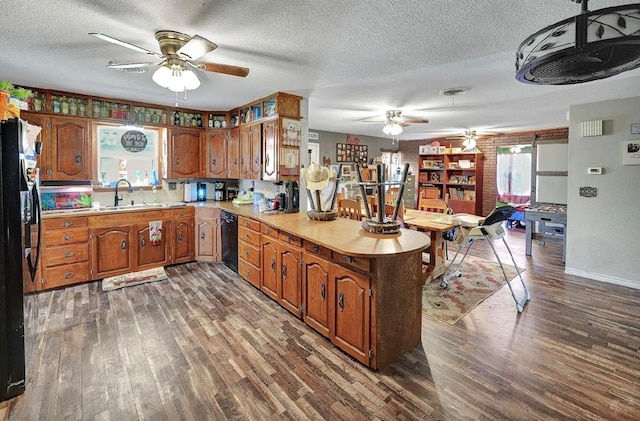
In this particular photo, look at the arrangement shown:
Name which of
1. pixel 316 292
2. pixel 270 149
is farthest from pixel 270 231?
pixel 270 149

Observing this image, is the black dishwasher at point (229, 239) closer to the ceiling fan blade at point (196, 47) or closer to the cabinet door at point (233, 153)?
the cabinet door at point (233, 153)

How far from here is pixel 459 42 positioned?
2.23 m

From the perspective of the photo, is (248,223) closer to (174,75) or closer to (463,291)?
(174,75)

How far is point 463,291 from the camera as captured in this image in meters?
3.50

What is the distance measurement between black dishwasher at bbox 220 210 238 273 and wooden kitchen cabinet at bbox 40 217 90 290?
1.52 meters

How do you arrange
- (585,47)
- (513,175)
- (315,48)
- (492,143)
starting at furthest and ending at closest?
1. (492,143)
2. (513,175)
3. (315,48)
4. (585,47)

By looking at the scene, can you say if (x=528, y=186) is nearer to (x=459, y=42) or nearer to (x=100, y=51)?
(x=459, y=42)

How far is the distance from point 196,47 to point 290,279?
192cm

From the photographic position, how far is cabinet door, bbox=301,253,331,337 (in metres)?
2.43

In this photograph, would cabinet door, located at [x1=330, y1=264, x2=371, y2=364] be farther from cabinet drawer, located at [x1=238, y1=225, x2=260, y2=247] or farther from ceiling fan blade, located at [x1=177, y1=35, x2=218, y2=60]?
ceiling fan blade, located at [x1=177, y1=35, x2=218, y2=60]

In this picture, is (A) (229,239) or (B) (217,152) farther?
(B) (217,152)

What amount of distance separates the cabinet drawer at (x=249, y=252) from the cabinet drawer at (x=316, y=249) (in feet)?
3.28

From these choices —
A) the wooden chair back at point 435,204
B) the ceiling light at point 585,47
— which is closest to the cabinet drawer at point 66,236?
the ceiling light at point 585,47

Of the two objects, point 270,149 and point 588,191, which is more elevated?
point 270,149
